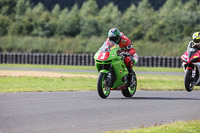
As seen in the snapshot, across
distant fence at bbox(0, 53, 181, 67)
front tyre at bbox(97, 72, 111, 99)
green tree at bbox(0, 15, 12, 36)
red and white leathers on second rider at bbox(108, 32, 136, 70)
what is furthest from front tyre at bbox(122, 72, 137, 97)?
green tree at bbox(0, 15, 12, 36)

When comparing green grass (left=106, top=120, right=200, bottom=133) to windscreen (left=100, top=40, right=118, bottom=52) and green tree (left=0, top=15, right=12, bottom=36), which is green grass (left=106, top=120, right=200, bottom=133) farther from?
green tree (left=0, top=15, right=12, bottom=36)

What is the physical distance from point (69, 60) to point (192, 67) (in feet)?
85.0

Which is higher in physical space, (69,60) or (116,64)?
(116,64)

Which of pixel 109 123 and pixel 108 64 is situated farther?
pixel 108 64

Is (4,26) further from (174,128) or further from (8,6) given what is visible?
(174,128)

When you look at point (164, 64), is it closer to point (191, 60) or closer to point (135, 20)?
point (191, 60)

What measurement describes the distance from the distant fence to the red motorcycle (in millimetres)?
23570

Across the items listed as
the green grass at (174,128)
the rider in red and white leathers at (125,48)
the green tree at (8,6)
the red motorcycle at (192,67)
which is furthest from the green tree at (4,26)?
the green grass at (174,128)

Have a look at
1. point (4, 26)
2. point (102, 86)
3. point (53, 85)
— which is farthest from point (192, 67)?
point (4, 26)

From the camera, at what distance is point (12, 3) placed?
107 m

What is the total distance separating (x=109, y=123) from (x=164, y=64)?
3006cm

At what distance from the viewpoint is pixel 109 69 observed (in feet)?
35.3

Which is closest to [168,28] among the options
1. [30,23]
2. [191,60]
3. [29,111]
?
[30,23]

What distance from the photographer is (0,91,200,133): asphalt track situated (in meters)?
6.68
